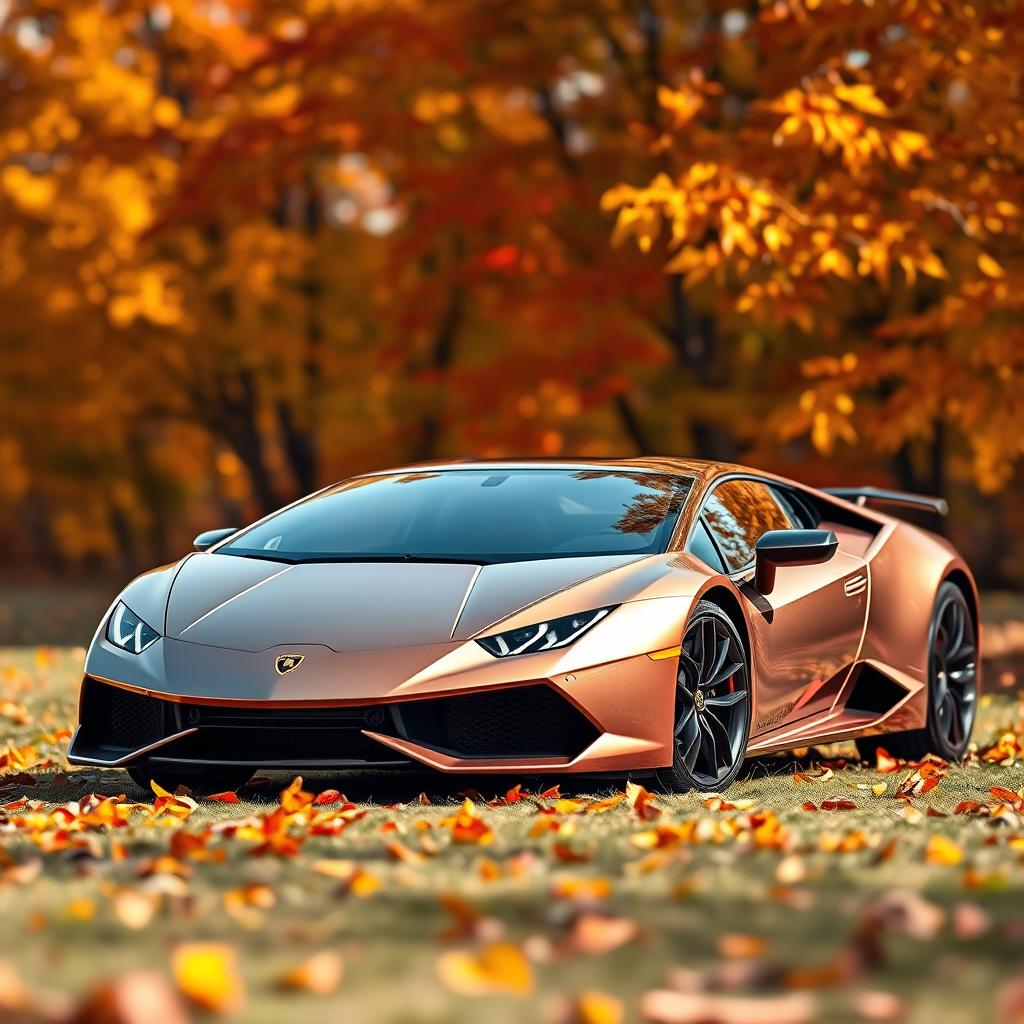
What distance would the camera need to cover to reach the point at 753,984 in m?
3.64

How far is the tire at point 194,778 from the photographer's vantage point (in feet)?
22.5

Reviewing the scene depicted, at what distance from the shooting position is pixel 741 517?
835 centimetres

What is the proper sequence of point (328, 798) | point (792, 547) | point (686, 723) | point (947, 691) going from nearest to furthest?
point (328, 798) < point (686, 723) < point (792, 547) < point (947, 691)

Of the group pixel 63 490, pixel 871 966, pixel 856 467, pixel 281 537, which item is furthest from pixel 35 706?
pixel 63 490

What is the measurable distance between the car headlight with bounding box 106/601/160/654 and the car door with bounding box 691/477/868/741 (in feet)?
7.28

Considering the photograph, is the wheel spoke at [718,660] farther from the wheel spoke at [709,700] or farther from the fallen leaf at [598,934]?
the fallen leaf at [598,934]

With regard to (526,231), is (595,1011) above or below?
below

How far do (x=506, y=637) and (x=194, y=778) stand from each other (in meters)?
1.64

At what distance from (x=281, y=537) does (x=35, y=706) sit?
141 inches

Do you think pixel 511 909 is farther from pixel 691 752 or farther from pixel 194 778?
pixel 194 778

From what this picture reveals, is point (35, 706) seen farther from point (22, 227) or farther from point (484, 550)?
point (22, 227)

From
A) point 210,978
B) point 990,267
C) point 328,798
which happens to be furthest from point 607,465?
point 210,978

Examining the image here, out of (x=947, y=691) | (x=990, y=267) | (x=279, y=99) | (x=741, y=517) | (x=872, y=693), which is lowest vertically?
(x=947, y=691)

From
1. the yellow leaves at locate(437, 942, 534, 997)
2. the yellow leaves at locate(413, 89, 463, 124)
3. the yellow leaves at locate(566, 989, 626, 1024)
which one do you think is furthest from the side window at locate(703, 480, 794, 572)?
the yellow leaves at locate(413, 89, 463, 124)
